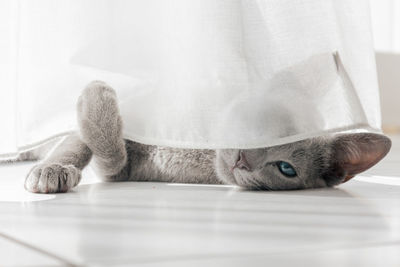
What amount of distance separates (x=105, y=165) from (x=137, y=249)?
2.48 feet

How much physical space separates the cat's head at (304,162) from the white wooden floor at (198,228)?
0.22ft

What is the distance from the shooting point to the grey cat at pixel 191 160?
122 centimetres

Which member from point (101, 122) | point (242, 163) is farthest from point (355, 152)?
point (101, 122)

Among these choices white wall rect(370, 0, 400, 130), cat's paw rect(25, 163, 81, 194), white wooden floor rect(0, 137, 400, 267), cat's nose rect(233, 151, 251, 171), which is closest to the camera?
white wooden floor rect(0, 137, 400, 267)

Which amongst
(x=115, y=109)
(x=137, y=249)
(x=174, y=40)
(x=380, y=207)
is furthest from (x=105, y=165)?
(x=137, y=249)

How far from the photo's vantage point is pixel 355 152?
4.14 feet

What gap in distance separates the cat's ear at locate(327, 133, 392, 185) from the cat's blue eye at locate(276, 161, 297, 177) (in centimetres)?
10

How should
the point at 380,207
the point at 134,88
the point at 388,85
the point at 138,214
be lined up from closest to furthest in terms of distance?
the point at 138,214 → the point at 380,207 → the point at 134,88 → the point at 388,85

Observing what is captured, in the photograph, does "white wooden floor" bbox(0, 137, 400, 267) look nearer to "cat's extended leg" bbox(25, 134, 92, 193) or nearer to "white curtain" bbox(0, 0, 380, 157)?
"cat's extended leg" bbox(25, 134, 92, 193)

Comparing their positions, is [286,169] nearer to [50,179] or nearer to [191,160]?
[191,160]

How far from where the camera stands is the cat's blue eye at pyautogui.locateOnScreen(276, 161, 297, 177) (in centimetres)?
130

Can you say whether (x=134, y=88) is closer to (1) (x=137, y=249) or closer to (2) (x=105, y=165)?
(2) (x=105, y=165)

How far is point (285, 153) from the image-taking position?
1.29 m

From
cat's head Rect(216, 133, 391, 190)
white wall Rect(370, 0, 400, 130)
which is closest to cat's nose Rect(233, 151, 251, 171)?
cat's head Rect(216, 133, 391, 190)
